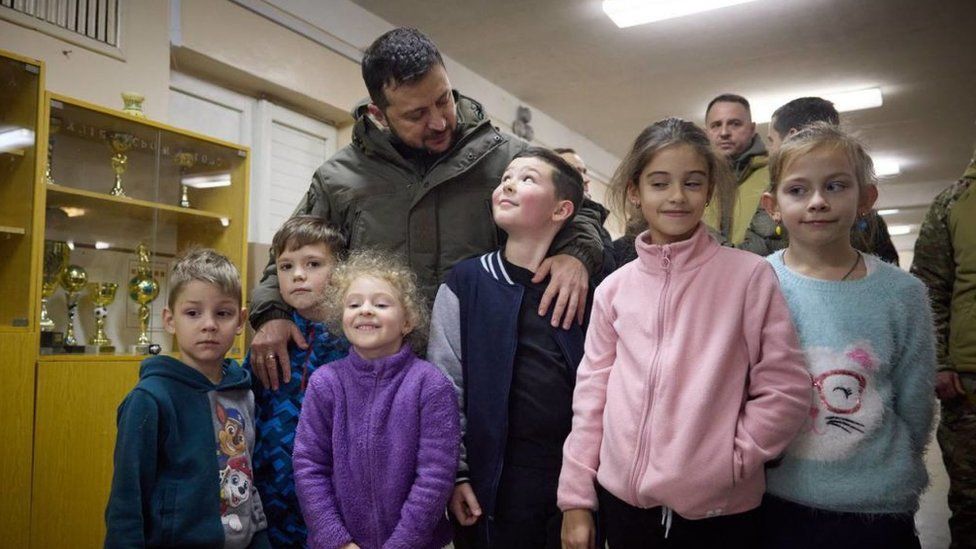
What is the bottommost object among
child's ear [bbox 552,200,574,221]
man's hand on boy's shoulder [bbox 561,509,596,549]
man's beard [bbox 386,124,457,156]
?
man's hand on boy's shoulder [bbox 561,509,596,549]

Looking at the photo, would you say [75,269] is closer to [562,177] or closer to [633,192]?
[562,177]

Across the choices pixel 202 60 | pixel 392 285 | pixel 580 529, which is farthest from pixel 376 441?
pixel 202 60

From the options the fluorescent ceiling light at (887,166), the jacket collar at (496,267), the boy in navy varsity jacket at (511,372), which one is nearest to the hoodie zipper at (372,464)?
the boy in navy varsity jacket at (511,372)

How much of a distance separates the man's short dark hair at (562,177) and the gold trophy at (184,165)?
2391 mm

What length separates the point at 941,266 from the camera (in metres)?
2.17

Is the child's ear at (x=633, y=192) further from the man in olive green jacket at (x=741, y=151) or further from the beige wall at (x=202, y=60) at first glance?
the beige wall at (x=202, y=60)

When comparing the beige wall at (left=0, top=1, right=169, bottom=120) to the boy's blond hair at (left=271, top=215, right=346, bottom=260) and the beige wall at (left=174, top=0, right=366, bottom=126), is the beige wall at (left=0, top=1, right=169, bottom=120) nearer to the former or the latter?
the beige wall at (left=174, top=0, right=366, bottom=126)

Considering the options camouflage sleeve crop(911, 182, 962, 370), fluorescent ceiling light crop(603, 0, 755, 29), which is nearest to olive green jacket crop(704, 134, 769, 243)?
camouflage sleeve crop(911, 182, 962, 370)

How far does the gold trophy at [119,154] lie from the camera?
10.2 feet

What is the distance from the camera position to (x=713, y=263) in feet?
4.21

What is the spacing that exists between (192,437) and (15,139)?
6.32ft

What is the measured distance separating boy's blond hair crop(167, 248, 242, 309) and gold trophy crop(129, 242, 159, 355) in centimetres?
180

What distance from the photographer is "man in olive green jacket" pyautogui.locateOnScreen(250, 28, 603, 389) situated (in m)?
1.70

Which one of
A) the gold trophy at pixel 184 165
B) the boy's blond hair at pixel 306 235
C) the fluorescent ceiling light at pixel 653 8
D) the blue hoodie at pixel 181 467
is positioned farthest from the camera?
the fluorescent ceiling light at pixel 653 8
